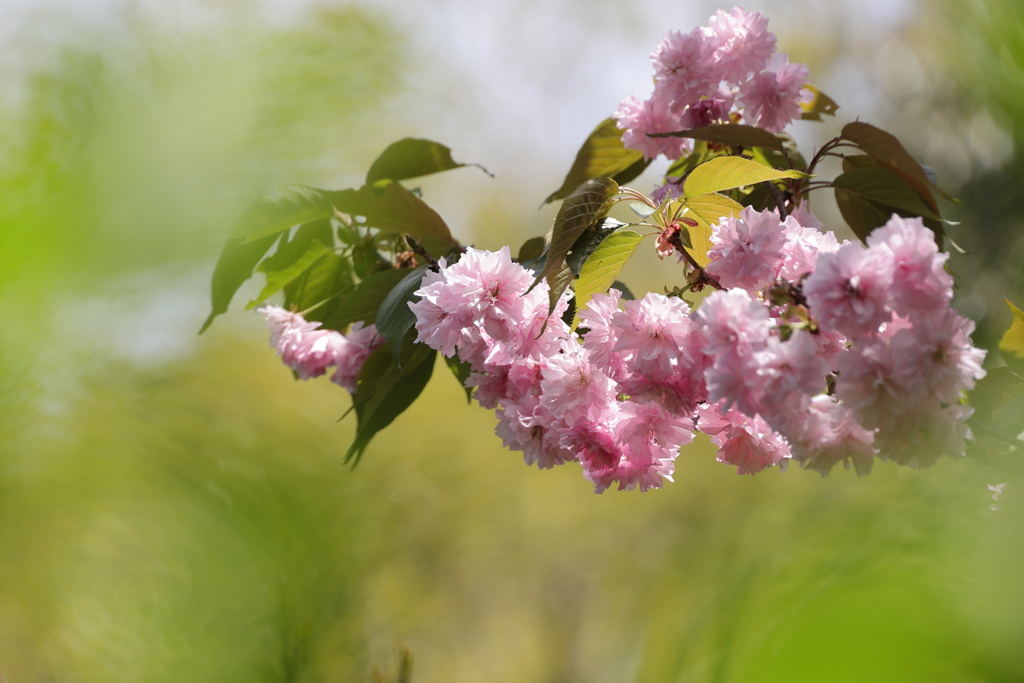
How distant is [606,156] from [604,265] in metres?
0.27

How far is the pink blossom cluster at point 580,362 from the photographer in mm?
286

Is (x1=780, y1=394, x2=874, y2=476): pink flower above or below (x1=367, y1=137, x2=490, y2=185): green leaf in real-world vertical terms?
below

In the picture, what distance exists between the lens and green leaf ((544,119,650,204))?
1.85 ft

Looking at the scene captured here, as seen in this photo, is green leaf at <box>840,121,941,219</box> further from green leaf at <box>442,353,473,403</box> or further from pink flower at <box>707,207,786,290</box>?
green leaf at <box>442,353,473,403</box>

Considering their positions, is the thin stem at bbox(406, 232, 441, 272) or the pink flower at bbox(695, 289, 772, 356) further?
the thin stem at bbox(406, 232, 441, 272)

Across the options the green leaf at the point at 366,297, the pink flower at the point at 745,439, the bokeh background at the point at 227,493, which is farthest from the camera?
the green leaf at the point at 366,297

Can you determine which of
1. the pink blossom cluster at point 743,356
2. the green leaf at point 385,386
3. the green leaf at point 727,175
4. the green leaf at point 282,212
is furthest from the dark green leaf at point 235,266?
the green leaf at point 727,175

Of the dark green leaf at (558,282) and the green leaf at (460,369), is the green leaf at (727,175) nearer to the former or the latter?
the dark green leaf at (558,282)

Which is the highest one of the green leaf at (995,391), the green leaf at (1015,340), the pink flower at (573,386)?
the green leaf at (1015,340)

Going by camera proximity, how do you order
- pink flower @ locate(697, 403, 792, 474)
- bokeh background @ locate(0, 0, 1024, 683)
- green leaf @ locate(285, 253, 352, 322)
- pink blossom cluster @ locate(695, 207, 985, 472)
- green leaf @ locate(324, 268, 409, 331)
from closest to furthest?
1. bokeh background @ locate(0, 0, 1024, 683)
2. pink blossom cluster @ locate(695, 207, 985, 472)
3. pink flower @ locate(697, 403, 792, 474)
4. green leaf @ locate(324, 268, 409, 331)
5. green leaf @ locate(285, 253, 352, 322)

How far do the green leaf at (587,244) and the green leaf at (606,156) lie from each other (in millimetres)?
234

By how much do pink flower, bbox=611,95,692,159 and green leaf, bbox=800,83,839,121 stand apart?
11 cm

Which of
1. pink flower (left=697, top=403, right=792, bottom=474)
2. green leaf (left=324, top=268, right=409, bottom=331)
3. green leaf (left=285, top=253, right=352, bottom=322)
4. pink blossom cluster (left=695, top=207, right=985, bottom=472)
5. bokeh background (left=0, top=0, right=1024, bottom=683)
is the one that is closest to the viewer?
bokeh background (left=0, top=0, right=1024, bottom=683)

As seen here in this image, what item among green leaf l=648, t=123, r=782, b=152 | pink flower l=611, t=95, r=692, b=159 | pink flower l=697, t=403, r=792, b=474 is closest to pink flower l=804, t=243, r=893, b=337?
pink flower l=697, t=403, r=792, b=474
